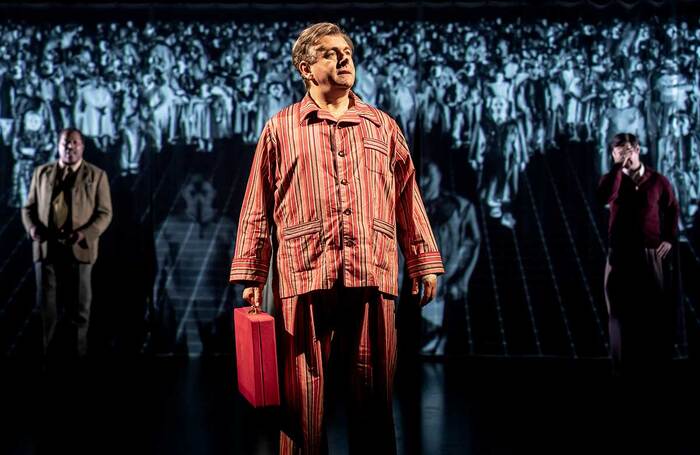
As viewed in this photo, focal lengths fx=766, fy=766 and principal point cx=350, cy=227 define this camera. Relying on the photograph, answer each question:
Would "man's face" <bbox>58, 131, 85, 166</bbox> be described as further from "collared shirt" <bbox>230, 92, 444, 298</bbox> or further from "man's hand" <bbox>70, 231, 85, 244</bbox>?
"collared shirt" <bbox>230, 92, 444, 298</bbox>

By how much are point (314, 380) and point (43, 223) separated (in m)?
3.38

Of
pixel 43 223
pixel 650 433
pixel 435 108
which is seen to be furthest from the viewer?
pixel 435 108

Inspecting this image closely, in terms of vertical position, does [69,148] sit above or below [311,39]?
above

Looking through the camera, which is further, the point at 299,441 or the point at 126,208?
the point at 126,208

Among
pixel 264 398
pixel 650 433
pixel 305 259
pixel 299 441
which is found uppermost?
pixel 305 259

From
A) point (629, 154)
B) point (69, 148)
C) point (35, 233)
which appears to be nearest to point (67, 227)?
point (35, 233)

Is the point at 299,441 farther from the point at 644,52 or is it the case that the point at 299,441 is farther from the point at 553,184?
the point at 644,52

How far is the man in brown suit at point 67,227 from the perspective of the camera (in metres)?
4.98

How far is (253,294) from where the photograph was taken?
2285 millimetres

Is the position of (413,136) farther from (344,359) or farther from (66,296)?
(344,359)

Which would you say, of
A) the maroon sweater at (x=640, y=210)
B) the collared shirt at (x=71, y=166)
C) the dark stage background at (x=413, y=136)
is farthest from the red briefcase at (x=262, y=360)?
the collared shirt at (x=71, y=166)

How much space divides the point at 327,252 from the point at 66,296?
3.47 m

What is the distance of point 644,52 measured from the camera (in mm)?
5254

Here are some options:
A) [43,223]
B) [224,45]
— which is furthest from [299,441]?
[224,45]
